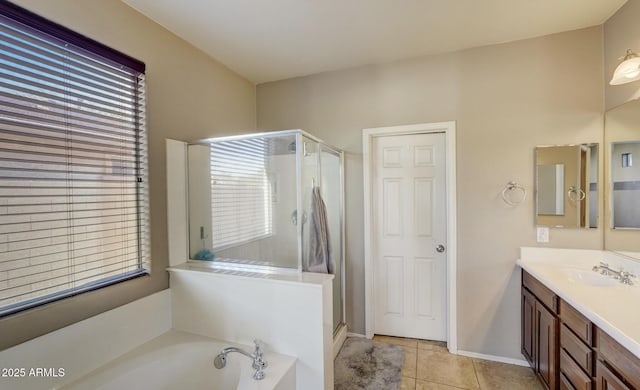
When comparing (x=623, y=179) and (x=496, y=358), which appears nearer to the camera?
(x=623, y=179)

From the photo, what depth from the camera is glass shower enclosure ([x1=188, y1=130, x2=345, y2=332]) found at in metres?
1.98

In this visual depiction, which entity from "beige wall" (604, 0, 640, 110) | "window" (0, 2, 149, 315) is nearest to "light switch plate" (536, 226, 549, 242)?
"beige wall" (604, 0, 640, 110)

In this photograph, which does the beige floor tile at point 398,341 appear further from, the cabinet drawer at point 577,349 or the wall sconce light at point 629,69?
the wall sconce light at point 629,69

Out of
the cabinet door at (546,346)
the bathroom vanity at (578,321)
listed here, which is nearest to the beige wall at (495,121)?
the bathroom vanity at (578,321)

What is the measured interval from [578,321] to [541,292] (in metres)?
0.46

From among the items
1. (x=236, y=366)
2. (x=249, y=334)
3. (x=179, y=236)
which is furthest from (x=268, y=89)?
(x=236, y=366)

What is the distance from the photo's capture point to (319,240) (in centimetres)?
202

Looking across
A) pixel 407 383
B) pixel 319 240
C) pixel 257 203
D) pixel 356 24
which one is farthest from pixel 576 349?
pixel 356 24

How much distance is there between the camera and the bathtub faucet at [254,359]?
153 cm

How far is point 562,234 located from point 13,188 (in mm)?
3505

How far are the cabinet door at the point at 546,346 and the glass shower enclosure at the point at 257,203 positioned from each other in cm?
144

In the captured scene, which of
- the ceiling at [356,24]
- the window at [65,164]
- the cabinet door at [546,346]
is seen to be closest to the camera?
the window at [65,164]

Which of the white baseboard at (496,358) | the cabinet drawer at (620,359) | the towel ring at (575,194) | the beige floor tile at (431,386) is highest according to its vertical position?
the towel ring at (575,194)

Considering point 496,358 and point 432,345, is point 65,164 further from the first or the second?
point 496,358
